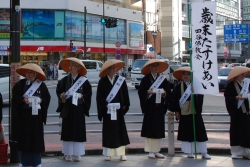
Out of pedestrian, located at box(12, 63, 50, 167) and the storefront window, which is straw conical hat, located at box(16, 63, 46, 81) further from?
the storefront window

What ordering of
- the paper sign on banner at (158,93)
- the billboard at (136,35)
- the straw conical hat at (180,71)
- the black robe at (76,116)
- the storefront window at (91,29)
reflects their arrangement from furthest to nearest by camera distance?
1. the billboard at (136,35)
2. the storefront window at (91,29)
3. the straw conical hat at (180,71)
4. the paper sign on banner at (158,93)
5. the black robe at (76,116)

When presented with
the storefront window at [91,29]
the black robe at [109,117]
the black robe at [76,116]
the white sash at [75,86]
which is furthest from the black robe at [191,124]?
the storefront window at [91,29]

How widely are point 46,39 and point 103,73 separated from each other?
39729mm

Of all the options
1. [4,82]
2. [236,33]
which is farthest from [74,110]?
[236,33]

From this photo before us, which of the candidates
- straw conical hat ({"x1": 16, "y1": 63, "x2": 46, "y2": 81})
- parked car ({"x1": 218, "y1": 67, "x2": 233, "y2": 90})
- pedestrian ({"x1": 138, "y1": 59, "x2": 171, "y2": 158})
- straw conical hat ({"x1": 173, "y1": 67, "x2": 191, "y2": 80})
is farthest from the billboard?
straw conical hat ({"x1": 16, "y1": 63, "x2": 46, "y2": 81})

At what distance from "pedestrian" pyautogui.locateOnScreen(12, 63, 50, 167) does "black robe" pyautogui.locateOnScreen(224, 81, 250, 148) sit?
11.6ft

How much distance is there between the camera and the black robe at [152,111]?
818 centimetres

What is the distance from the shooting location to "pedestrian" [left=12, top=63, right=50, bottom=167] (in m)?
7.08

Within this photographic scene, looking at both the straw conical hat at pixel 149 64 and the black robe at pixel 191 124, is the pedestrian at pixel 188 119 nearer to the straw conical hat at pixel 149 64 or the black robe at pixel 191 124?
the black robe at pixel 191 124

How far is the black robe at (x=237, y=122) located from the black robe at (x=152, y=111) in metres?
1.21

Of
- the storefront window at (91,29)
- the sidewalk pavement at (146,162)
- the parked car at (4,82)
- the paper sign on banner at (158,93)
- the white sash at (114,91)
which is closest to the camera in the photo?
the sidewalk pavement at (146,162)

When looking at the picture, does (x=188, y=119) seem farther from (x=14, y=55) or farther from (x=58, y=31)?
(x=58, y=31)

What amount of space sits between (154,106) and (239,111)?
1.66 metres

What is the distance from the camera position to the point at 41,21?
4656 cm
